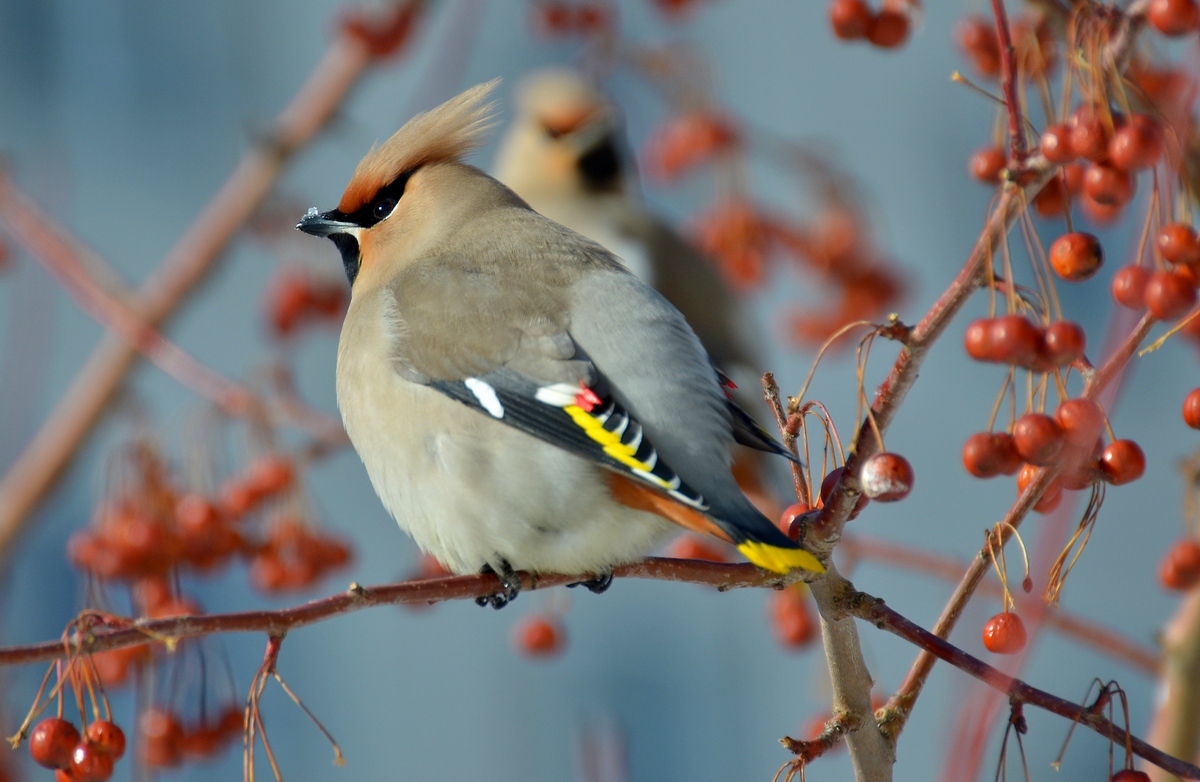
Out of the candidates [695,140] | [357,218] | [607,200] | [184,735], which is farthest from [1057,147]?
[607,200]

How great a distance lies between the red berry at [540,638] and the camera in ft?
11.2

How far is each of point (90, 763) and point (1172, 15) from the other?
1607 mm

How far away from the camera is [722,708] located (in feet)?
19.9

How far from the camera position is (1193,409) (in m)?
1.74

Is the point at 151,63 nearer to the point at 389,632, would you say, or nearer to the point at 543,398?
the point at 389,632

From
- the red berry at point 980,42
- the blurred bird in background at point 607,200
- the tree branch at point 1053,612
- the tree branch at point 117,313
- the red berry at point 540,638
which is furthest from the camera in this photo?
the blurred bird in background at point 607,200

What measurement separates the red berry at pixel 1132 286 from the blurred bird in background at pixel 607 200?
2.16 meters

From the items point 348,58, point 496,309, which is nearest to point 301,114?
point 348,58

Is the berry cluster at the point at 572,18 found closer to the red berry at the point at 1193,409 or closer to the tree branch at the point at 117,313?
the tree branch at the point at 117,313

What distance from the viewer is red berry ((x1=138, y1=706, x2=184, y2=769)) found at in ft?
8.64

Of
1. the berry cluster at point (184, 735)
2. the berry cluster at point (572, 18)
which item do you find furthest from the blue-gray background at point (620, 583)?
the berry cluster at point (184, 735)

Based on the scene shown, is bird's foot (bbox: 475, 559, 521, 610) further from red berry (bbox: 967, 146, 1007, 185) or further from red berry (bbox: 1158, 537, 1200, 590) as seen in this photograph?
red berry (bbox: 1158, 537, 1200, 590)

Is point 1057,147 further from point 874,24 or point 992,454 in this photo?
point 874,24

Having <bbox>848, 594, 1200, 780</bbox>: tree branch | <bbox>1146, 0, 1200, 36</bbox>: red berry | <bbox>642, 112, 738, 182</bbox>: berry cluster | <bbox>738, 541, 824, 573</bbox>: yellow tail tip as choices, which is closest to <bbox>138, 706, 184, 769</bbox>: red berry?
<bbox>738, 541, 824, 573</bbox>: yellow tail tip
